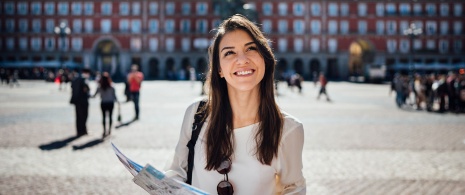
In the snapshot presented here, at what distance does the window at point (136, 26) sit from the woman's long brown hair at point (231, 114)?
59.5m

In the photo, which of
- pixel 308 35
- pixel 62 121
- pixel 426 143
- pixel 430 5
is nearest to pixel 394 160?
pixel 426 143

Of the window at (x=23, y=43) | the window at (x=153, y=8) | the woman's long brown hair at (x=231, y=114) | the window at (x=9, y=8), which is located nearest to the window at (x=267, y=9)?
the window at (x=153, y=8)

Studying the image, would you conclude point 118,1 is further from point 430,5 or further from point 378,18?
point 430,5

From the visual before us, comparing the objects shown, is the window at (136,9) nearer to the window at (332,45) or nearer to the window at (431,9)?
the window at (332,45)

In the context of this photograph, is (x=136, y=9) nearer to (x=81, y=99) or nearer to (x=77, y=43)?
(x=77, y=43)

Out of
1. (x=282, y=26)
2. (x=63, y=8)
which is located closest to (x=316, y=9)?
(x=282, y=26)

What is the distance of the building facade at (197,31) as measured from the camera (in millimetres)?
60094

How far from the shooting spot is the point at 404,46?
61.0 m

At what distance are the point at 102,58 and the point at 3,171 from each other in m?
56.9

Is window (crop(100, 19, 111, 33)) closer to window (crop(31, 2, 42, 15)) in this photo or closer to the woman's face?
window (crop(31, 2, 42, 15))

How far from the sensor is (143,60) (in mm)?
60250

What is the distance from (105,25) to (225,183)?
61.2m

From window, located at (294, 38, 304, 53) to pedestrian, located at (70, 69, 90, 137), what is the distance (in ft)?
171

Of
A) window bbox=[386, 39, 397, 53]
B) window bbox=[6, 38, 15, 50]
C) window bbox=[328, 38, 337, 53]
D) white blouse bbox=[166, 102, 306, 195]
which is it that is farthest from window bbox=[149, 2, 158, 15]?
white blouse bbox=[166, 102, 306, 195]
